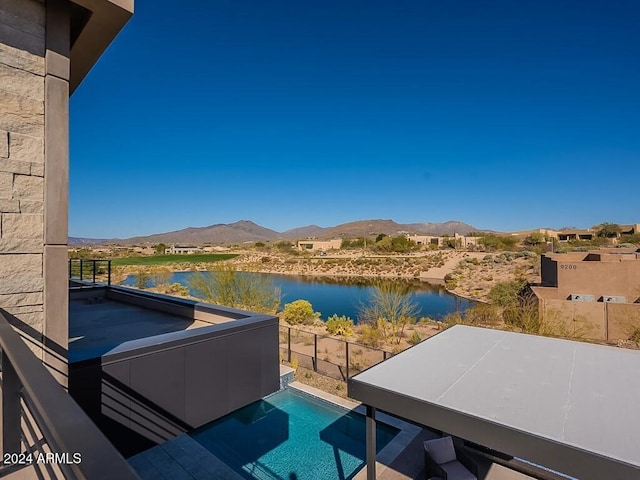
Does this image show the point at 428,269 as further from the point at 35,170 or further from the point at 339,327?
the point at 35,170

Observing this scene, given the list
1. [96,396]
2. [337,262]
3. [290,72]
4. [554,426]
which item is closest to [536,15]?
[290,72]

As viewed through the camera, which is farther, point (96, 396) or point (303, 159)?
point (303, 159)

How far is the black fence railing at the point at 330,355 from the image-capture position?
9328 millimetres

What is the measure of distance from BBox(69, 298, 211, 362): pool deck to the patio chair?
14.0 feet

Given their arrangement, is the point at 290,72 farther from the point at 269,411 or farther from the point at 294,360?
the point at 269,411

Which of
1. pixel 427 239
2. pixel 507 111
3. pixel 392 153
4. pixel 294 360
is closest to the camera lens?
pixel 294 360

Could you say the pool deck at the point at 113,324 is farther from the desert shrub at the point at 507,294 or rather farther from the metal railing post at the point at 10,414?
the desert shrub at the point at 507,294

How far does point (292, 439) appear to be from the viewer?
6.23 m

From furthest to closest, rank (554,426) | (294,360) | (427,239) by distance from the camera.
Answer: (427,239) < (294,360) < (554,426)

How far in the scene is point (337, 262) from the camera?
49.1m

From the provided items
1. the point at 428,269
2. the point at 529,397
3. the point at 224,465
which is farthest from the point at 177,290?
the point at 428,269

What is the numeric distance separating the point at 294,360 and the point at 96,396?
21.7ft

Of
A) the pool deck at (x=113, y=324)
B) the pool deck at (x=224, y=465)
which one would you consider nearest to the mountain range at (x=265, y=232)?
the pool deck at (x=113, y=324)

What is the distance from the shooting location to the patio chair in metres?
4.25
